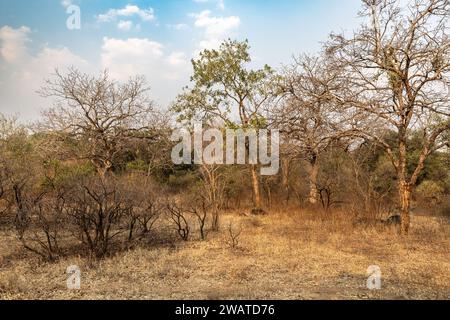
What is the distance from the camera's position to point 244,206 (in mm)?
18875

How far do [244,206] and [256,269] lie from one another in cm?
1144

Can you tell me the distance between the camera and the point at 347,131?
10.6m

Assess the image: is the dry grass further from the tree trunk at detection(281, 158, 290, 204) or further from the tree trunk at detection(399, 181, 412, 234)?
the tree trunk at detection(281, 158, 290, 204)

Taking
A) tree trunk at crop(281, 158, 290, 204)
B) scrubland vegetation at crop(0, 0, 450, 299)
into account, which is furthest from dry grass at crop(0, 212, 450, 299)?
tree trunk at crop(281, 158, 290, 204)

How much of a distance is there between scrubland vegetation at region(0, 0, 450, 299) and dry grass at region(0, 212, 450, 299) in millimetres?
39

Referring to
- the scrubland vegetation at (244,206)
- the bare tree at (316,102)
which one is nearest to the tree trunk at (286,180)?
the scrubland vegetation at (244,206)

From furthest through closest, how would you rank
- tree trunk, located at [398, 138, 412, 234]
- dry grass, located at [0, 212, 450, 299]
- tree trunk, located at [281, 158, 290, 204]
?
tree trunk, located at [281, 158, 290, 204], tree trunk, located at [398, 138, 412, 234], dry grass, located at [0, 212, 450, 299]

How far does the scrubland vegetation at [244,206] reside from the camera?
6809 mm

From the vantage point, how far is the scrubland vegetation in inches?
268

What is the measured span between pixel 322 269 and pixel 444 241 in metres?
4.73

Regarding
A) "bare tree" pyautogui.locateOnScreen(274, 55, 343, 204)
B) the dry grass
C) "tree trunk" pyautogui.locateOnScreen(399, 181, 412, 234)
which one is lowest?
the dry grass

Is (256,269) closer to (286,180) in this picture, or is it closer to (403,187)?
(403,187)

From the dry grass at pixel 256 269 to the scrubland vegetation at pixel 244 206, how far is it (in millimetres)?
39

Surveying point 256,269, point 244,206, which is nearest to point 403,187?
point 256,269
